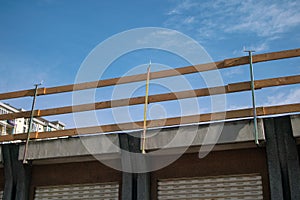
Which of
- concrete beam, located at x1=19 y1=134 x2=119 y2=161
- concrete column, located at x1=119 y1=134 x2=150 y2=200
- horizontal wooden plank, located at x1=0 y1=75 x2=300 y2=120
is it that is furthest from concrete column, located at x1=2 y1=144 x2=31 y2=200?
concrete column, located at x1=119 y1=134 x2=150 y2=200

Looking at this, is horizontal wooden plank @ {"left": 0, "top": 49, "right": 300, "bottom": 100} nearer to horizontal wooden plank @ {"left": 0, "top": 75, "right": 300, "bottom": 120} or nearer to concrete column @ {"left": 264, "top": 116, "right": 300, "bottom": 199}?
horizontal wooden plank @ {"left": 0, "top": 75, "right": 300, "bottom": 120}

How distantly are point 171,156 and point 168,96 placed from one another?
115 centimetres

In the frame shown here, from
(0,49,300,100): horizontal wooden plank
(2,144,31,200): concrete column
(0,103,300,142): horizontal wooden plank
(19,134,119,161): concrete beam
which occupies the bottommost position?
(2,144,31,200): concrete column

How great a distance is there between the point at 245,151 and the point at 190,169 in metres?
1.07

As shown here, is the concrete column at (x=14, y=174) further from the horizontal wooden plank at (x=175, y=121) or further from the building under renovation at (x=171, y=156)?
the horizontal wooden plank at (x=175, y=121)

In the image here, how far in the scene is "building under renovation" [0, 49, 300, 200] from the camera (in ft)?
21.3

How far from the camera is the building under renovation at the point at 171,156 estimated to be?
6500 mm

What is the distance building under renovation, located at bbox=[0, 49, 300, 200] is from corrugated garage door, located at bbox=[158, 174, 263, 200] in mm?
17

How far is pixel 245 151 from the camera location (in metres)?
6.93

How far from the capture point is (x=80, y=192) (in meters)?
7.80

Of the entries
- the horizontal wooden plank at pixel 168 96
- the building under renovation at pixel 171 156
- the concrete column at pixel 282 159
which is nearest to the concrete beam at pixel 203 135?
the building under renovation at pixel 171 156

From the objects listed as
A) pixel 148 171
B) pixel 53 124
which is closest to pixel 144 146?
pixel 148 171

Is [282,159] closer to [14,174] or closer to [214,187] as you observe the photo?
[214,187]

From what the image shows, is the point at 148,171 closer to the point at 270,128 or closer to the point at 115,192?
the point at 115,192
